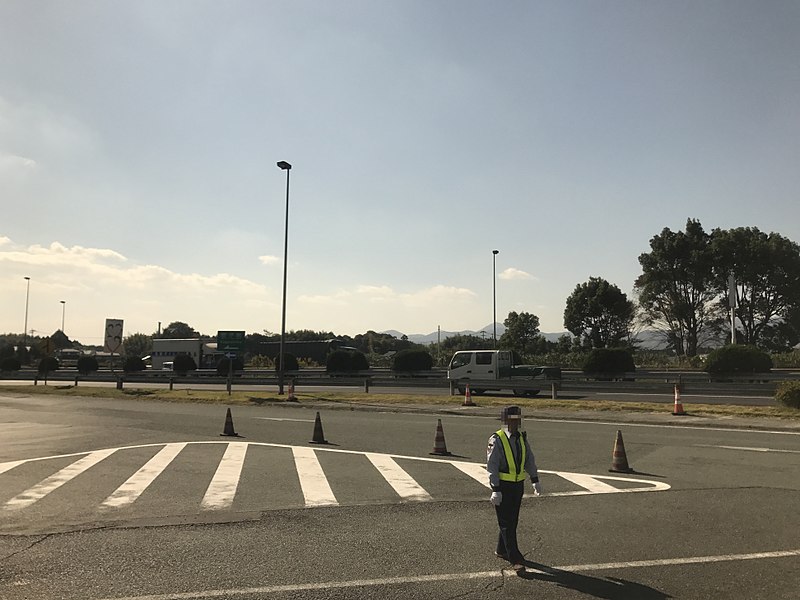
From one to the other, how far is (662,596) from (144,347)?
143 m

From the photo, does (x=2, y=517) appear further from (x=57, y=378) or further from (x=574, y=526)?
(x=57, y=378)

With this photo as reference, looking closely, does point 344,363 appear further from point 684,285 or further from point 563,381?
point 684,285

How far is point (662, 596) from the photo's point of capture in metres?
5.30

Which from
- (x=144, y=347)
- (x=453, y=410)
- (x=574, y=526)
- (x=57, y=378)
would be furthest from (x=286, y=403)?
(x=144, y=347)

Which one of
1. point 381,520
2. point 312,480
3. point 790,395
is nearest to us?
point 381,520

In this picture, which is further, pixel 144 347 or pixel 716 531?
pixel 144 347

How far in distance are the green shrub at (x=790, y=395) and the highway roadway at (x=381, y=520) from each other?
5.65m

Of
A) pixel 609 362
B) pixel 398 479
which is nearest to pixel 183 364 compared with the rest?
pixel 609 362

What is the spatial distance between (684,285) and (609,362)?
28079 millimetres

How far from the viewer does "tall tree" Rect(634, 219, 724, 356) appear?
5828 cm

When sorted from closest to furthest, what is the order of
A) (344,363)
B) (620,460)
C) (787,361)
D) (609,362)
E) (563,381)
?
1. (620,460)
2. (563,381)
3. (609,362)
4. (787,361)
5. (344,363)

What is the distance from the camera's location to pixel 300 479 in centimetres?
1057

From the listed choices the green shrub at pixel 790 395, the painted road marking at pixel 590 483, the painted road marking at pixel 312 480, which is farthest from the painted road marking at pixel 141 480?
the green shrub at pixel 790 395

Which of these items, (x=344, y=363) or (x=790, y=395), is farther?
(x=344, y=363)
